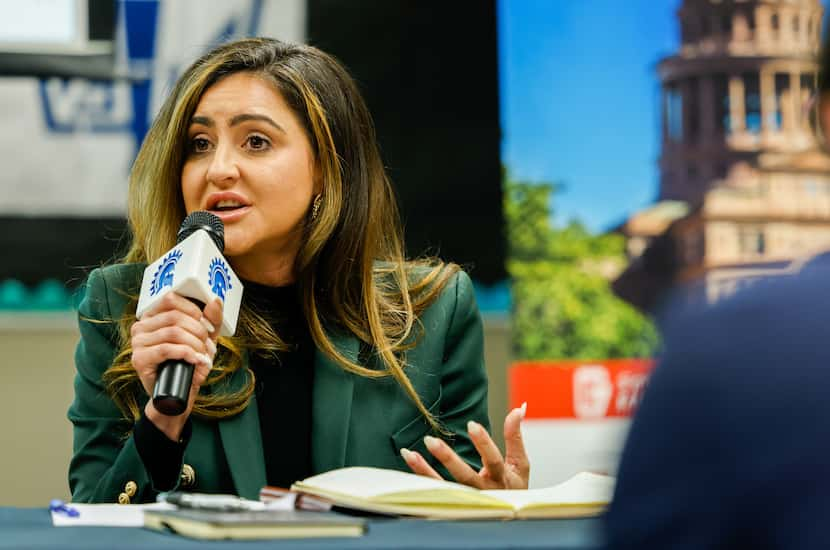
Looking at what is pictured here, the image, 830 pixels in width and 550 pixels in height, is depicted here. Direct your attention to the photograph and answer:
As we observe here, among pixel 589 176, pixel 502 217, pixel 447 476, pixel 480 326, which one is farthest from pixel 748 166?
pixel 447 476

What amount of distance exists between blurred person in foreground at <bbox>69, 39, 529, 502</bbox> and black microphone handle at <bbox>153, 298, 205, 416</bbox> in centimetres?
39

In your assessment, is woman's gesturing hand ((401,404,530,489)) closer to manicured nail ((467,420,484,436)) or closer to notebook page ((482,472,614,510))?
manicured nail ((467,420,484,436))

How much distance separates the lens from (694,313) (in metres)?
0.44

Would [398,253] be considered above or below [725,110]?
below

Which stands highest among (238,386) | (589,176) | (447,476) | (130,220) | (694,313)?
(589,176)

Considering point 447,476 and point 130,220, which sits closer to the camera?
point 447,476

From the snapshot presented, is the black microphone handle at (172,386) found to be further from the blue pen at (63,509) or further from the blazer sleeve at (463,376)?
the blazer sleeve at (463,376)

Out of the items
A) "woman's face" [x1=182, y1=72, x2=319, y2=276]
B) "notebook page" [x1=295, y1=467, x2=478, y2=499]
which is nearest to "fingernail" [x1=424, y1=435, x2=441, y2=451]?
"notebook page" [x1=295, y1=467, x2=478, y2=499]

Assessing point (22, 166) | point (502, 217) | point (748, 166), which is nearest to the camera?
point (22, 166)

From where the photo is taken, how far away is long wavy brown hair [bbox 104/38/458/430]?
5.70 feet

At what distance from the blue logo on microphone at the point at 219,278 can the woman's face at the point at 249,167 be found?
34cm

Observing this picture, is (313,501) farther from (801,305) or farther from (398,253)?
(398,253)

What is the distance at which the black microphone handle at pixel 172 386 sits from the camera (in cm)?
115

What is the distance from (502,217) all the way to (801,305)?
10.2ft
